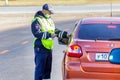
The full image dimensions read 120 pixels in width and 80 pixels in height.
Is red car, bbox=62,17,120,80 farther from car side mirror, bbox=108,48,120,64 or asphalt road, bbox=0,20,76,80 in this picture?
asphalt road, bbox=0,20,76,80

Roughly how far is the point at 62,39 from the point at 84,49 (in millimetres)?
1867

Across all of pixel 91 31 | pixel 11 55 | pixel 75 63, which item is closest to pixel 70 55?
pixel 75 63

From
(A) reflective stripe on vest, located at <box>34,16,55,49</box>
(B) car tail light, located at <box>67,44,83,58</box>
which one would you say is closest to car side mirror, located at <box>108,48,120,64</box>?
(B) car tail light, located at <box>67,44,83,58</box>

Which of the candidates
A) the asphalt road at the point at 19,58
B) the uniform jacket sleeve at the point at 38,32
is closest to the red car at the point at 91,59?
the uniform jacket sleeve at the point at 38,32

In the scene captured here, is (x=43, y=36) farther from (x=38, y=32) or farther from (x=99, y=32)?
(x=99, y=32)

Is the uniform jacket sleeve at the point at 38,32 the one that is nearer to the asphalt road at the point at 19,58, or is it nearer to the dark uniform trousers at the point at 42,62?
the dark uniform trousers at the point at 42,62

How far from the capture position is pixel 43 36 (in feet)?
31.8

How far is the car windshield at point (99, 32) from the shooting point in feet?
28.2

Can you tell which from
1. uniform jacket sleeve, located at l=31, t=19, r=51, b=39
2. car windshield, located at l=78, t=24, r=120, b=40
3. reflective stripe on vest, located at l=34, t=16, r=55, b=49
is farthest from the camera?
reflective stripe on vest, located at l=34, t=16, r=55, b=49

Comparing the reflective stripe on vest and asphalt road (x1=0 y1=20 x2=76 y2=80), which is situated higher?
the reflective stripe on vest

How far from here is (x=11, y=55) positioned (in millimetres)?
15711

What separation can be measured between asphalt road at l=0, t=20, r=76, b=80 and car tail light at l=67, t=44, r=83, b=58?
3.14m

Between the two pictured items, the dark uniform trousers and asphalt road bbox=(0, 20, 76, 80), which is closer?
the dark uniform trousers

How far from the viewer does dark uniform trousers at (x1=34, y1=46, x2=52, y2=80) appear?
991 centimetres
